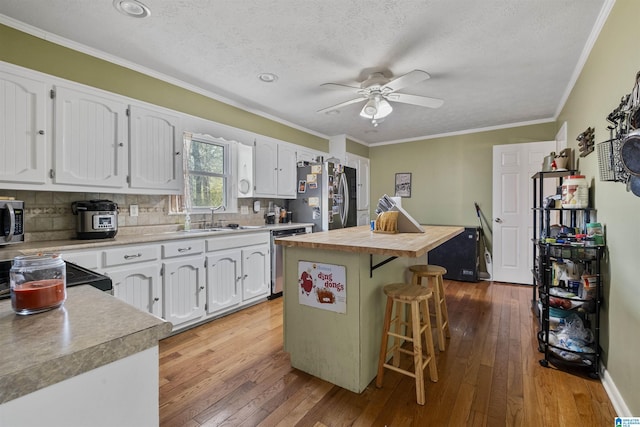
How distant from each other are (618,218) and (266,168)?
341 cm

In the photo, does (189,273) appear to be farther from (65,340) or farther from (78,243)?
(65,340)

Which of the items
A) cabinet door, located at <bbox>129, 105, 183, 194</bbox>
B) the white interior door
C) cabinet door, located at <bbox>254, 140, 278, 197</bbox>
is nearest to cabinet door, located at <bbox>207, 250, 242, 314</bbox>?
cabinet door, located at <bbox>129, 105, 183, 194</bbox>

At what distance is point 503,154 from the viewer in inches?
176

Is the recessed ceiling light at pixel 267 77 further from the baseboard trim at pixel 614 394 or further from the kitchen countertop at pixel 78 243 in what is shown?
the baseboard trim at pixel 614 394

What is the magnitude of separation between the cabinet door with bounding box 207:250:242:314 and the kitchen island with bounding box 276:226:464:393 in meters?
1.15

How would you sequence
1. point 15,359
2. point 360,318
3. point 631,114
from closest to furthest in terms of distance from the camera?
1. point 15,359
2. point 631,114
3. point 360,318

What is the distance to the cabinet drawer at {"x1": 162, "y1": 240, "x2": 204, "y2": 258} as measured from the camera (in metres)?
2.66

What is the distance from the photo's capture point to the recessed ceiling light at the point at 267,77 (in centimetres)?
298

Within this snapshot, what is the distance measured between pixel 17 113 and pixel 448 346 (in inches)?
143

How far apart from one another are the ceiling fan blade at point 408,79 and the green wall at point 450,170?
297 centimetres

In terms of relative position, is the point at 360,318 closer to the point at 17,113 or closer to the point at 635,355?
Answer: the point at 635,355

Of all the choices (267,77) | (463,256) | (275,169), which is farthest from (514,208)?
(267,77)

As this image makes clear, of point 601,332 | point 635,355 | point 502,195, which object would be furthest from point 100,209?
point 502,195

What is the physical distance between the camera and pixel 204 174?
3521 millimetres
